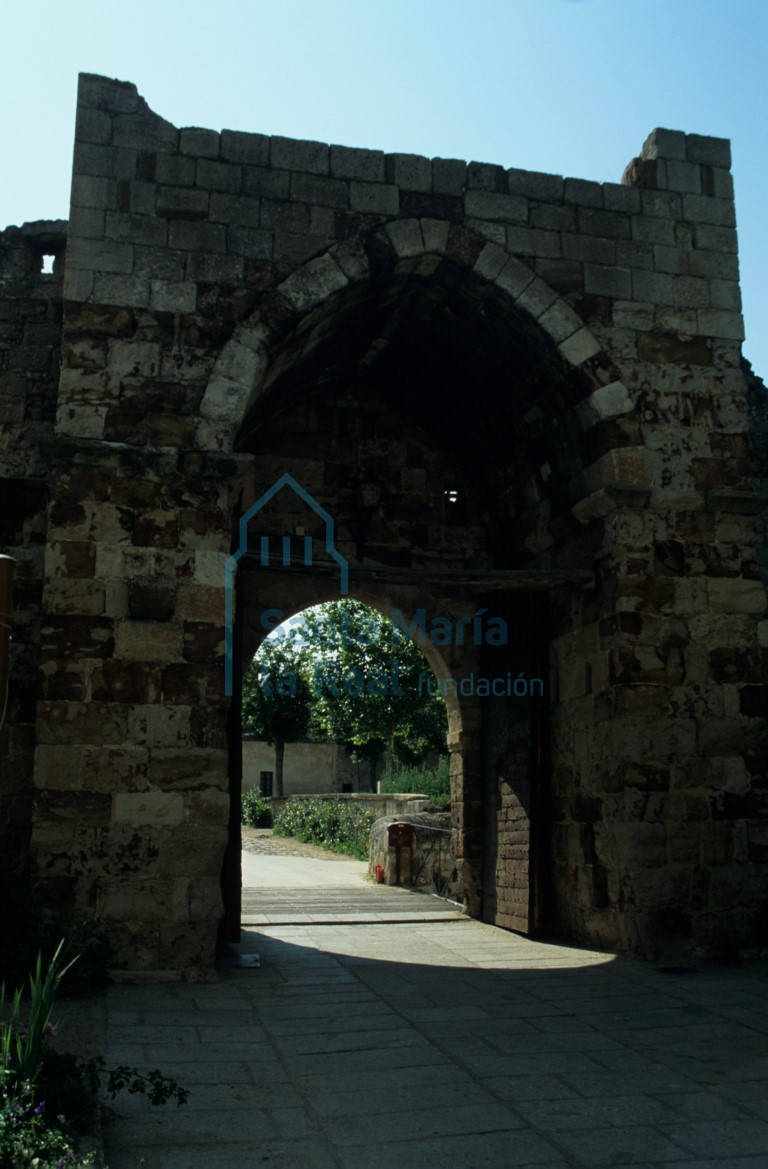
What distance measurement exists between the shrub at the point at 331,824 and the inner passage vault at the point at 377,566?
336 inches

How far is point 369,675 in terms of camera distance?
68.2 feet

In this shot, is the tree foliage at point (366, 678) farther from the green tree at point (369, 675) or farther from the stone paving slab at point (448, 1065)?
the stone paving slab at point (448, 1065)

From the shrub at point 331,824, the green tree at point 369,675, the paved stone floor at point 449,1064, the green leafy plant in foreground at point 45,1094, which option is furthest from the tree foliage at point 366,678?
the green leafy plant in foreground at point 45,1094

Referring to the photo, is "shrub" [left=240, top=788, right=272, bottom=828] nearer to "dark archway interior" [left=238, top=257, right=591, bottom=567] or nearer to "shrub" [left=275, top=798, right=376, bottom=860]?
"shrub" [left=275, top=798, right=376, bottom=860]

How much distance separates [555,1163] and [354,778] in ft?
102

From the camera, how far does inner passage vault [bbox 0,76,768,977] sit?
5207mm

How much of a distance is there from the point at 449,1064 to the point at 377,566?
3273 mm

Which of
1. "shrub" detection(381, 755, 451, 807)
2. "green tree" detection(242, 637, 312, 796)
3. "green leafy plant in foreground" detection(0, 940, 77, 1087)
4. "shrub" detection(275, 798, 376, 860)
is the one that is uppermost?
"green tree" detection(242, 637, 312, 796)

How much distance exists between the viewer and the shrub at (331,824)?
1617cm

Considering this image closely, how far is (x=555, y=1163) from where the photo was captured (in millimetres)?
2762

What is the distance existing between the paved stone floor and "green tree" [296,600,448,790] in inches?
546

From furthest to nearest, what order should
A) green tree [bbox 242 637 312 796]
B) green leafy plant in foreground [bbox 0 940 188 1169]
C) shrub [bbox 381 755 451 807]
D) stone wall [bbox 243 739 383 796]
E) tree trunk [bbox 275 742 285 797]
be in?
stone wall [bbox 243 739 383 796]
tree trunk [bbox 275 742 285 797]
green tree [bbox 242 637 312 796]
shrub [bbox 381 755 451 807]
green leafy plant in foreground [bbox 0 940 188 1169]

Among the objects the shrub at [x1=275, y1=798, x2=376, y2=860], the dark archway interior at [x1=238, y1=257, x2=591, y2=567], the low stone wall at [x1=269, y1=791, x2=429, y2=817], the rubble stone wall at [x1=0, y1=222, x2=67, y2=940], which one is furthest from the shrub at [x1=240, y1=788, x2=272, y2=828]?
the rubble stone wall at [x1=0, y1=222, x2=67, y2=940]

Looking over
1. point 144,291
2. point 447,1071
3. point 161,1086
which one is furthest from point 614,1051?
point 144,291
